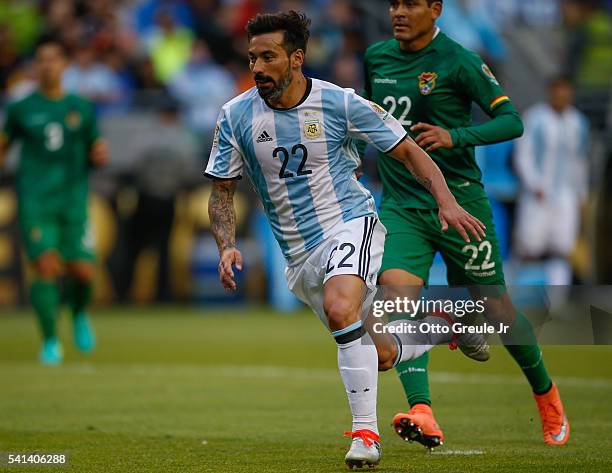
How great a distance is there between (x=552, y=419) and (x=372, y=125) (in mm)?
2125

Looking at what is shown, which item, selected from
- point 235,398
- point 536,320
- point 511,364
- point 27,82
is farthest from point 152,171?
point 536,320

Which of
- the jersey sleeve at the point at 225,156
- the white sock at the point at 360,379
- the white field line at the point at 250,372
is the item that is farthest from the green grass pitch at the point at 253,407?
the jersey sleeve at the point at 225,156

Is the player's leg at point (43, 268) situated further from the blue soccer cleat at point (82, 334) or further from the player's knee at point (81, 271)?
the blue soccer cleat at point (82, 334)

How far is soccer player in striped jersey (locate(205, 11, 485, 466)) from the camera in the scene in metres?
6.50

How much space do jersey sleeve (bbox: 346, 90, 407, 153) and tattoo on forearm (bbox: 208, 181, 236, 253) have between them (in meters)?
0.73

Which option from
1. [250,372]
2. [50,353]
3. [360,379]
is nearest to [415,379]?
[360,379]

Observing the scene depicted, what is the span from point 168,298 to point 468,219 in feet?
40.6

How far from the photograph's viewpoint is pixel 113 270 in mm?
18188

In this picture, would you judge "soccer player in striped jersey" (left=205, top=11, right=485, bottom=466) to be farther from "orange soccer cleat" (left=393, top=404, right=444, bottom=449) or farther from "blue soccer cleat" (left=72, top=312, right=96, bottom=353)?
"blue soccer cleat" (left=72, top=312, right=96, bottom=353)

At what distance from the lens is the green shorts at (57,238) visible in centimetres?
1277

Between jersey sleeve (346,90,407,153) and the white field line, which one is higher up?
jersey sleeve (346,90,407,153)

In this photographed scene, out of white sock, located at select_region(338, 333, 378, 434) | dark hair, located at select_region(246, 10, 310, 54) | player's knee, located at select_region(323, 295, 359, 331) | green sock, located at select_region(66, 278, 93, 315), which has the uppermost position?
dark hair, located at select_region(246, 10, 310, 54)

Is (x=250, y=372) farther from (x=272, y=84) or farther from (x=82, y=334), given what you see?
(x=272, y=84)


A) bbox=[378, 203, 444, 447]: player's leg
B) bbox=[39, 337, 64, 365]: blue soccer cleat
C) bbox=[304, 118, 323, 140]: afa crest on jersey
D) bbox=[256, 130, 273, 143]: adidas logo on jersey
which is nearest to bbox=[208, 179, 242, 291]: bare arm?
bbox=[256, 130, 273, 143]: adidas logo on jersey
